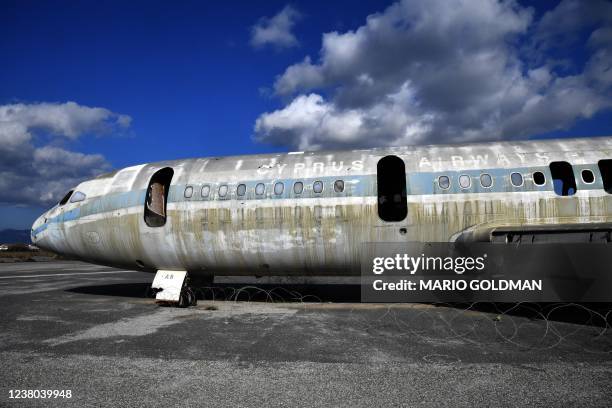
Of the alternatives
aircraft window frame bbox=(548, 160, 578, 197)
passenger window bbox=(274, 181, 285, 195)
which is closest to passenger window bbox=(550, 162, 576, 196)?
aircraft window frame bbox=(548, 160, 578, 197)

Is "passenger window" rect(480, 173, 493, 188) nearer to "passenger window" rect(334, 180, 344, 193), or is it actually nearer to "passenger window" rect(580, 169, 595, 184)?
"passenger window" rect(580, 169, 595, 184)

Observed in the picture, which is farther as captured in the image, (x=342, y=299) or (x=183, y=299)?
(x=342, y=299)

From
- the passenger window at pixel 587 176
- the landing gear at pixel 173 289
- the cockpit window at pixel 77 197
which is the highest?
the cockpit window at pixel 77 197

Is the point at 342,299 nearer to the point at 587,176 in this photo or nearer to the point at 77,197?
the point at 587,176

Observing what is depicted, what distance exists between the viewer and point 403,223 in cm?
1001

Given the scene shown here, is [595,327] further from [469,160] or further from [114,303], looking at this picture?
[114,303]

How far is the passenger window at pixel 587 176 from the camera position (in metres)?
9.37

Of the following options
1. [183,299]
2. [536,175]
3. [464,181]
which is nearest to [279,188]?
[183,299]

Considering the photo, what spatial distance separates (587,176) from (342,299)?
8.07 m

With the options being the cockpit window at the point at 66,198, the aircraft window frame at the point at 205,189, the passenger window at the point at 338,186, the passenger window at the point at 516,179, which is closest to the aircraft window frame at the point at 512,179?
the passenger window at the point at 516,179

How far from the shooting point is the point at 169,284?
11.5m

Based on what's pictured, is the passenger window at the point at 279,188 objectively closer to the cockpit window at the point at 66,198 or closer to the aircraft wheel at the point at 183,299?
the aircraft wheel at the point at 183,299

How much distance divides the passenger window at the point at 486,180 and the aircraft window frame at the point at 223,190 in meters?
7.37

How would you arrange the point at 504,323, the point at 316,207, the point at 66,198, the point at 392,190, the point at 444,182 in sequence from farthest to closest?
the point at 392,190 < the point at 66,198 < the point at 316,207 < the point at 444,182 < the point at 504,323
